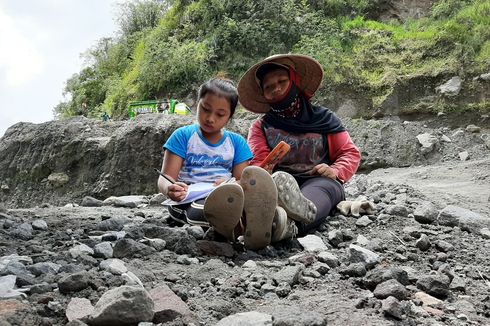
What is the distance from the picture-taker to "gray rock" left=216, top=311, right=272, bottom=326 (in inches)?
50.9

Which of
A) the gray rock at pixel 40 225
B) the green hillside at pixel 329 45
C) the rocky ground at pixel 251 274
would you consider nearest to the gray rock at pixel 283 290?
the rocky ground at pixel 251 274

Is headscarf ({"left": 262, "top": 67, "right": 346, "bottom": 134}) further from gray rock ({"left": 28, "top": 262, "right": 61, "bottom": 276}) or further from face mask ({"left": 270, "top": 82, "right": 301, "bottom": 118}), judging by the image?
gray rock ({"left": 28, "top": 262, "right": 61, "bottom": 276})

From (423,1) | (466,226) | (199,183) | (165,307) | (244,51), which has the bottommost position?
(466,226)

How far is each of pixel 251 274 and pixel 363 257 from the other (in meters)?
0.53

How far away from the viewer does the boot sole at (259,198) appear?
2.11 meters

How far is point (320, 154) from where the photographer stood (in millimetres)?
3178

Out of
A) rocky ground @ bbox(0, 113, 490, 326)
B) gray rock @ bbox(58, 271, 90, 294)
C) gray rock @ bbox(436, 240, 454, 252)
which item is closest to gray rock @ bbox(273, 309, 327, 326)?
rocky ground @ bbox(0, 113, 490, 326)

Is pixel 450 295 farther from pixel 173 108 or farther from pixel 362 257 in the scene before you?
pixel 173 108

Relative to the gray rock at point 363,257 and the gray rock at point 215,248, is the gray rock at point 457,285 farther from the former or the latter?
the gray rock at point 215,248

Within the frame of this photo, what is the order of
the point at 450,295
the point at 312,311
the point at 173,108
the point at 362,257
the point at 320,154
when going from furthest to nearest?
the point at 173,108
the point at 320,154
the point at 362,257
the point at 450,295
the point at 312,311

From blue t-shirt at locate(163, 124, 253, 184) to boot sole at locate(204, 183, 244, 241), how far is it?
2.51 feet

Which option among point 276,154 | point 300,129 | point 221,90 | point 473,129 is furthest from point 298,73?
point 473,129

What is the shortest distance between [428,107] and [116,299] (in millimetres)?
9467

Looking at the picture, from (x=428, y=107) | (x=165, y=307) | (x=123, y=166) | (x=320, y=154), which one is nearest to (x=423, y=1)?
(x=428, y=107)
